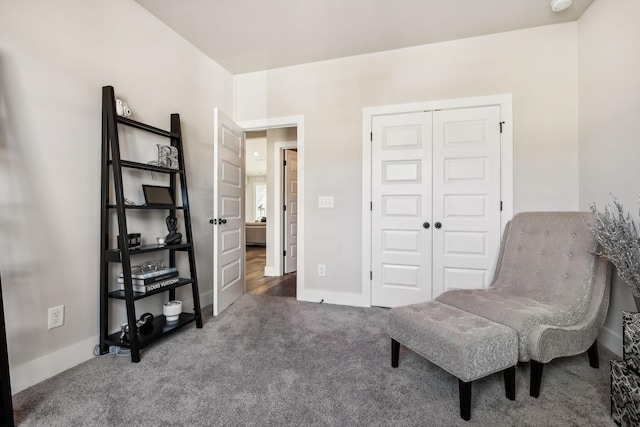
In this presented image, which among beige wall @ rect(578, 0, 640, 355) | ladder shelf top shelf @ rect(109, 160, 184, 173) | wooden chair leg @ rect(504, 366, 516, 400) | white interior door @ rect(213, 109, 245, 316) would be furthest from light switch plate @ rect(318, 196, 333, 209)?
beige wall @ rect(578, 0, 640, 355)

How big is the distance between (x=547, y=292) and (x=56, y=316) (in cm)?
301

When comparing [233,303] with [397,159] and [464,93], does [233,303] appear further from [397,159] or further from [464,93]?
[464,93]

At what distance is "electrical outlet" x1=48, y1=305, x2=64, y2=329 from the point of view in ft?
5.76

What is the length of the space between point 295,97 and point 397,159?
1320 mm

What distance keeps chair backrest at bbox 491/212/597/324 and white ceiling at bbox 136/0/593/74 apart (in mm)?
1656

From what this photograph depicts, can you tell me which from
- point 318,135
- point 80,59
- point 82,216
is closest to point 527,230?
point 318,135

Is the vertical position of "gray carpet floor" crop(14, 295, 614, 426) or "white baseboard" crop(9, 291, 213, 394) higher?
"white baseboard" crop(9, 291, 213, 394)

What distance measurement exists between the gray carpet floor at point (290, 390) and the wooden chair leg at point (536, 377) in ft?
0.13

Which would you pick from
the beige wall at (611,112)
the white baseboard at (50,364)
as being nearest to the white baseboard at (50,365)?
the white baseboard at (50,364)

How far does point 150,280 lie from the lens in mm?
2113

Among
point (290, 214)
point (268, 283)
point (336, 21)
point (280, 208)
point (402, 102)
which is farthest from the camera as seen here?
point (290, 214)

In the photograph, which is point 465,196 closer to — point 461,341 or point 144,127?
point 461,341

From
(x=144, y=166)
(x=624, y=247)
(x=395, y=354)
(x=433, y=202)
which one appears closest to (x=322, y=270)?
(x=433, y=202)

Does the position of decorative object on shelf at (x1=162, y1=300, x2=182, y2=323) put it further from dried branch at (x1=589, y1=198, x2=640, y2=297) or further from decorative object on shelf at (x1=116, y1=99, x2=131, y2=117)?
dried branch at (x1=589, y1=198, x2=640, y2=297)
